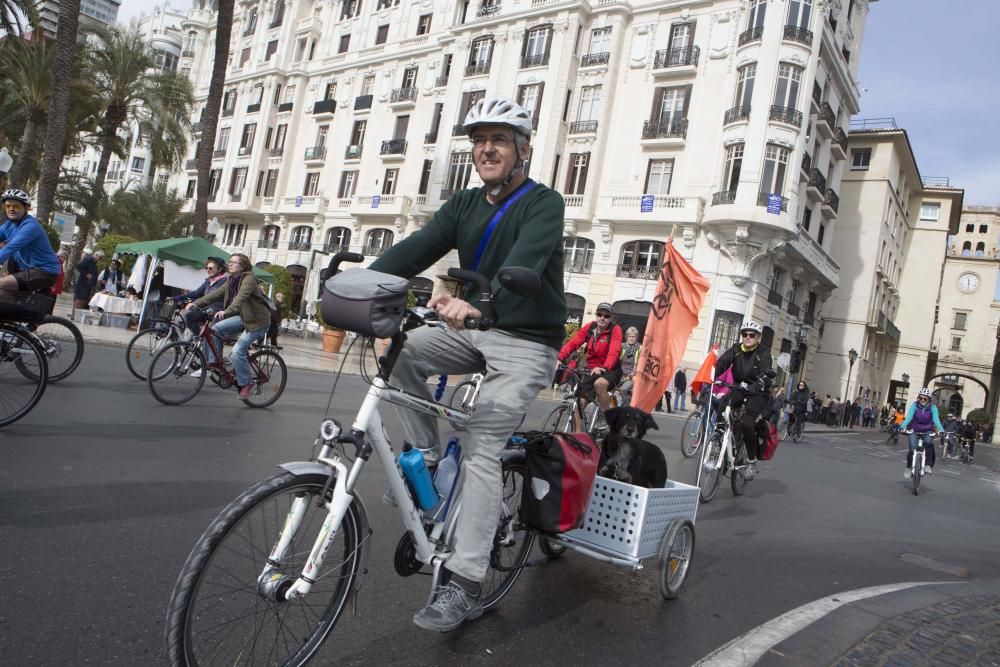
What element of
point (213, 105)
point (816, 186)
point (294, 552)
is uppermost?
point (816, 186)

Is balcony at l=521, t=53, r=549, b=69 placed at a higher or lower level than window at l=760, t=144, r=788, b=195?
higher

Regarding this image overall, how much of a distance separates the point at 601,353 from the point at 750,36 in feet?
78.1

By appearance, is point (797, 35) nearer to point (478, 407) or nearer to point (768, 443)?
point (768, 443)

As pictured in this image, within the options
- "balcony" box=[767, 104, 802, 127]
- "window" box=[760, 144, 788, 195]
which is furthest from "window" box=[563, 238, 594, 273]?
"balcony" box=[767, 104, 802, 127]

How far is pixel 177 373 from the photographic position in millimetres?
8016

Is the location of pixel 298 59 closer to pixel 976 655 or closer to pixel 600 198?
pixel 600 198

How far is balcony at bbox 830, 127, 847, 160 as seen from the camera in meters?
33.7

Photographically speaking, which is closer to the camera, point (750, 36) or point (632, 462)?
point (632, 462)

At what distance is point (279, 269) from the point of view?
1324 inches

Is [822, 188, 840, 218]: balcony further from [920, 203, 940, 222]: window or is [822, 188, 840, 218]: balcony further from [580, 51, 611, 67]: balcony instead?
[920, 203, 940, 222]: window

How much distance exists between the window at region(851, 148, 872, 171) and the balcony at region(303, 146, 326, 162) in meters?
31.5

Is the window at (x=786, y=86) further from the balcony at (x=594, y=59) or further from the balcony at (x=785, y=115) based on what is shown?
the balcony at (x=594, y=59)

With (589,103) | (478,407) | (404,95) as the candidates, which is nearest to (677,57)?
(589,103)

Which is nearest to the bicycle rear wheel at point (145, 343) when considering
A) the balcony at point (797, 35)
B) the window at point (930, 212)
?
the balcony at point (797, 35)
